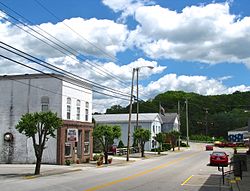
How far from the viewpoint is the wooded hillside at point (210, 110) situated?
5344 inches

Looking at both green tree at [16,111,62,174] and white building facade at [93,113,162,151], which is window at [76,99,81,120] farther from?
white building facade at [93,113,162,151]

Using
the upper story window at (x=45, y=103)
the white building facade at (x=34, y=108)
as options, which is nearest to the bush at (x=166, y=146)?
the white building facade at (x=34, y=108)

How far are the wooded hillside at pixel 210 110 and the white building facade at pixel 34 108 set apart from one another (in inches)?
3614

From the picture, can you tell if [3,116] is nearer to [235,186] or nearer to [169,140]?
[235,186]

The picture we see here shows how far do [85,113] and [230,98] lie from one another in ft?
385

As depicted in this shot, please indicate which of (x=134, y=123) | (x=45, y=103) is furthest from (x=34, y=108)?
(x=134, y=123)

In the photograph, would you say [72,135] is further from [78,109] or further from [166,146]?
[166,146]

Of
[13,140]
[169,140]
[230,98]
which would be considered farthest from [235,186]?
[230,98]

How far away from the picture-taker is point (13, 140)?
37.9 meters

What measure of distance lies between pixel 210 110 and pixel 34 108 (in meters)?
121

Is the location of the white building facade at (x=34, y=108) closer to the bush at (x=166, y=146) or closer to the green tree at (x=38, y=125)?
the green tree at (x=38, y=125)

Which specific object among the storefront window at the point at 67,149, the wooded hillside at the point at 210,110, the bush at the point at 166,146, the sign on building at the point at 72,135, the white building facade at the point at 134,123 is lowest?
the bush at the point at 166,146

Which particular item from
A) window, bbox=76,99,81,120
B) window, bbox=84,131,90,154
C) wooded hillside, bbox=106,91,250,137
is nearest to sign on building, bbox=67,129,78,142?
window, bbox=76,99,81,120

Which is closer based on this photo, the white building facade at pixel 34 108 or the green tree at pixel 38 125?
the green tree at pixel 38 125
